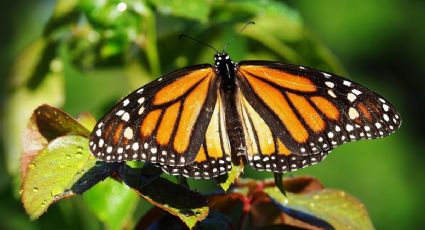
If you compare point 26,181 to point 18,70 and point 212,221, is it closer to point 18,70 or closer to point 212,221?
point 212,221

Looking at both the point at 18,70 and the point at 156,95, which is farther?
the point at 18,70

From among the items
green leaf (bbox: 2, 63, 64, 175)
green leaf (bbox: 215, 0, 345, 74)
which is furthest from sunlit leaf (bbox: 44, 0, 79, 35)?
green leaf (bbox: 215, 0, 345, 74)

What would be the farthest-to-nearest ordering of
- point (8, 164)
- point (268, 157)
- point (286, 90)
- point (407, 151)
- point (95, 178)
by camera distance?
point (407, 151), point (8, 164), point (286, 90), point (268, 157), point (95, 178)

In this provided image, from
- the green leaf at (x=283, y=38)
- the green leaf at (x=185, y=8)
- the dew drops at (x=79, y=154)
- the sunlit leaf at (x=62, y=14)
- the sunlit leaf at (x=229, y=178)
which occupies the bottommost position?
the dew drops at (x=79, y=154)

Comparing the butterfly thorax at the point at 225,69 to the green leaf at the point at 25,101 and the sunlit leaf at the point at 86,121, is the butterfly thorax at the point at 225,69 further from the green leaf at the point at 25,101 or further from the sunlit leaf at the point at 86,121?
the green leaf at the point at 25,101

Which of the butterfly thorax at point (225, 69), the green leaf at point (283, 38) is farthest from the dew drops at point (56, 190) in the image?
the green leaf at point (283, 38)

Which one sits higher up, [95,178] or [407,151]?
[407,151]

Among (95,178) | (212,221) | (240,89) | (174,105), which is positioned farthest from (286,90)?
(95,178)

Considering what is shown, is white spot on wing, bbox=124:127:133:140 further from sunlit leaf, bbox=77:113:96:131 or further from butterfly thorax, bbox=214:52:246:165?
butterfly thorax, bbox=214:52:246:165
